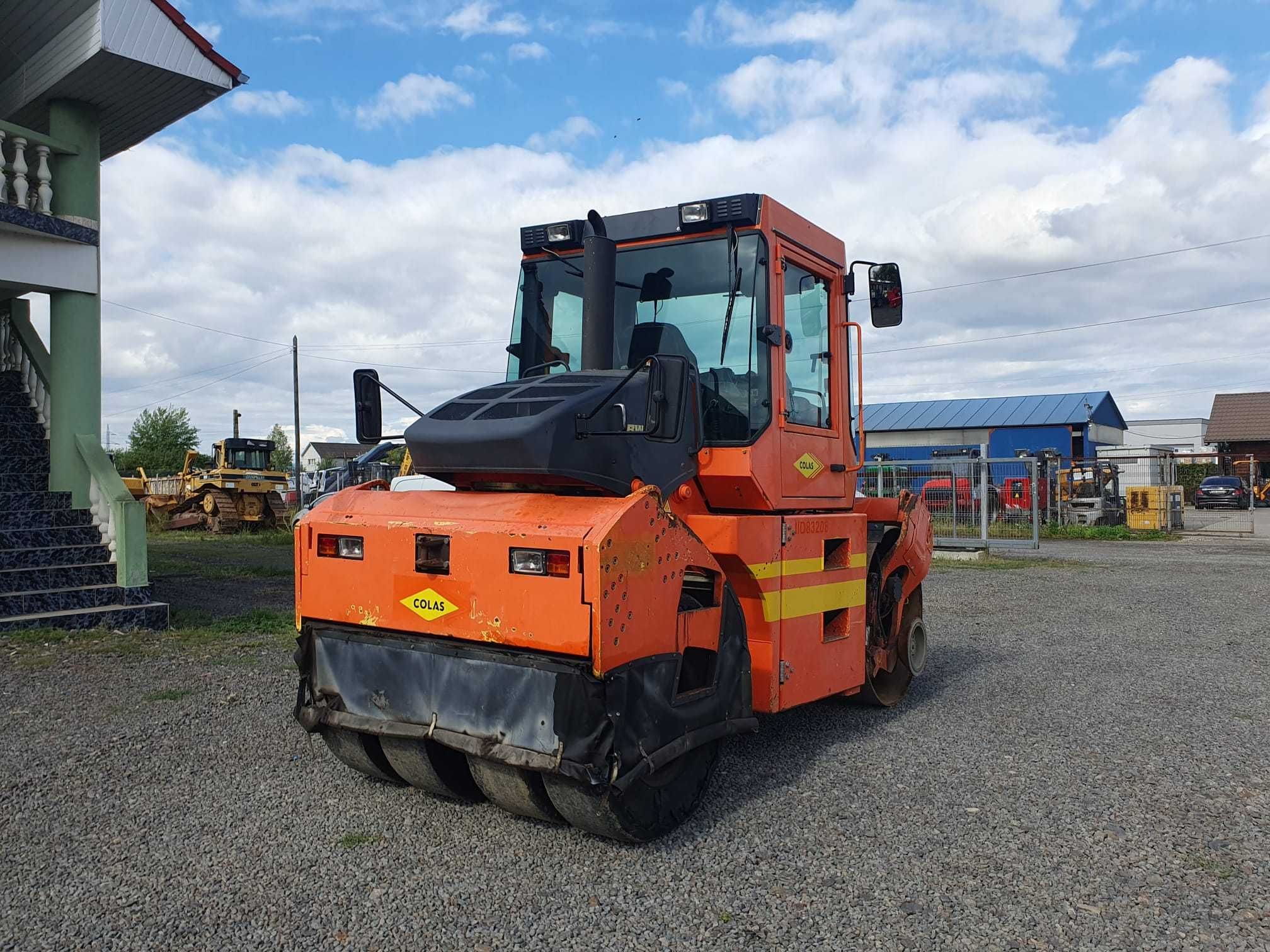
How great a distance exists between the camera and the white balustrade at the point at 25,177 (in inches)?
362

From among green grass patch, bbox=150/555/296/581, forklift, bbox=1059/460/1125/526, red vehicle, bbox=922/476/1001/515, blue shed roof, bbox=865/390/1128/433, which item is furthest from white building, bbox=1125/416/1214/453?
green grass patch, bbox=150/555/296/581

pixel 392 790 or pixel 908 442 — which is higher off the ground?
pixel 908 442

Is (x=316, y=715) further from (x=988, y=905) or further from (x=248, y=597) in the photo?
(x=248, y=597)

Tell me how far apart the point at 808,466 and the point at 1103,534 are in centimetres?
2113

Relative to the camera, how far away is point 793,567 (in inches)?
198

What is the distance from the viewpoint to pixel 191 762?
17.0ft

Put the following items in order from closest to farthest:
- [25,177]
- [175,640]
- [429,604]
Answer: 1. [429,604]
2. [175,640]
3. [25,177]

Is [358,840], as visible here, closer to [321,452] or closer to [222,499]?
[222,499]

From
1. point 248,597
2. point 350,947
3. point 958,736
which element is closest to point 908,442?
point 248,597

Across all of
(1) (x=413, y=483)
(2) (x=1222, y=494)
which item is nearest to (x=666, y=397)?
(1) (x=413, y=483)

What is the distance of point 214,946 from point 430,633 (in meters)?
1.33

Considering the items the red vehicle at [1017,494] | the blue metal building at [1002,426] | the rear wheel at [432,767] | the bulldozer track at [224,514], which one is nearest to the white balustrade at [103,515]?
the rear wheel at [432,767]

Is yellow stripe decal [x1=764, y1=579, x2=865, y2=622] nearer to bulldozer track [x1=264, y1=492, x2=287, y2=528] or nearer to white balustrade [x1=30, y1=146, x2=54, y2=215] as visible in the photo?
white balustrade [x1=30, y1=146, x2=54, y2=215]

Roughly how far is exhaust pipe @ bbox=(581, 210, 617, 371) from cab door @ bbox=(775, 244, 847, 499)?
86 centimetres
